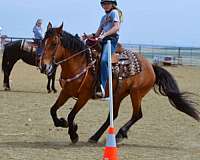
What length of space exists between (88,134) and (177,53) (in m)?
35.7

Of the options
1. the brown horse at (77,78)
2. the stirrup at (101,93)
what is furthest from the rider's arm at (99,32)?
the stirrup at (101,93)

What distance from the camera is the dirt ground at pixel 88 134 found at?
25.8 ft

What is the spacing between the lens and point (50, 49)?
8.32 metres

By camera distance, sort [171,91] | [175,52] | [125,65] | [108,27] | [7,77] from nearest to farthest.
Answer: [108,27]
[125,65]
[171,91]
[7,77]
[175,52]

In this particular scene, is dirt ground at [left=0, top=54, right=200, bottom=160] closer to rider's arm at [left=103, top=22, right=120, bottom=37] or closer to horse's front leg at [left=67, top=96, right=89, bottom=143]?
horse's front leg at [left=67, top=96, right=89, bottom=143]

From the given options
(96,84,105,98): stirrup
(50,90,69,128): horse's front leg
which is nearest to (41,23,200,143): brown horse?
(50,90,69,128): horse's front leg

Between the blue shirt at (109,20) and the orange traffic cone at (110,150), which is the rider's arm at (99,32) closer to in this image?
the blue shirt at (109,20)

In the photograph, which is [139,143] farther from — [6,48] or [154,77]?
[6,48]

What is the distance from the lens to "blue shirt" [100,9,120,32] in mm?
8672

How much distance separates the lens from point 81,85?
857 centimetres

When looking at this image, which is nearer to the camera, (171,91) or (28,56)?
(171,91)

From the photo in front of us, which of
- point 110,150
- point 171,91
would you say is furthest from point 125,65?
point 110,150

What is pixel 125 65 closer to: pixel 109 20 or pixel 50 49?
pixel 109 20

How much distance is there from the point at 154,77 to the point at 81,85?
1696 millimetres
